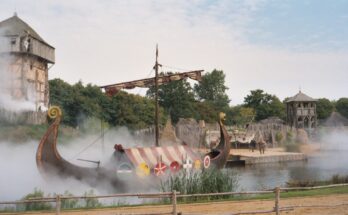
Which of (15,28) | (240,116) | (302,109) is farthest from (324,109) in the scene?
(15,28)

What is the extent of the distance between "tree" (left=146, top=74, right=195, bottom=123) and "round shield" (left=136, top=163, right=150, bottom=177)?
4526 centimetres

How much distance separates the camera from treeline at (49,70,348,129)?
5422cm

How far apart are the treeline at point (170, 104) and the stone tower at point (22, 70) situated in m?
7.35

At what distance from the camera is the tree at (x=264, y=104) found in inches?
2908

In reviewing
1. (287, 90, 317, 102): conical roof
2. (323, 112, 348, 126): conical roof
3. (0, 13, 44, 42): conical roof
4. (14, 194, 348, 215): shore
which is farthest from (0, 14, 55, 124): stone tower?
(323, 112, 348, 126): conical roof

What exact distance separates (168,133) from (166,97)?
97.5ft

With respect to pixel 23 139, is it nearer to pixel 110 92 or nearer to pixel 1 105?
pixel 1 105

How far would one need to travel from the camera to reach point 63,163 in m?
17.6

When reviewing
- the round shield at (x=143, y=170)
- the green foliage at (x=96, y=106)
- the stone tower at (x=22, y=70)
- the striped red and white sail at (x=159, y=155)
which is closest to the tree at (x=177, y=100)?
the green foliage at (x=96, y=106)

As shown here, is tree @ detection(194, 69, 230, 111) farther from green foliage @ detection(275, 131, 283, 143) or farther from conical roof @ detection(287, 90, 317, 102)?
green foliage @ detection(275, 131, 283, 143)

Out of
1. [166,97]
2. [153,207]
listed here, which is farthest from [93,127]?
[153,207]

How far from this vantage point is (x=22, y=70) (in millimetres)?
42562

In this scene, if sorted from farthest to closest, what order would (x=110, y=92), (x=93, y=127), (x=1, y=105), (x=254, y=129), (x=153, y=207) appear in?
(x=254, y=129)
(x=93, y=127)
(x=1, y=105)
(x=110, y=92)
(x=153, y=207)

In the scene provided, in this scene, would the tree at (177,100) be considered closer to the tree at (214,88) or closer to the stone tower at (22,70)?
the tree at (214,88)
